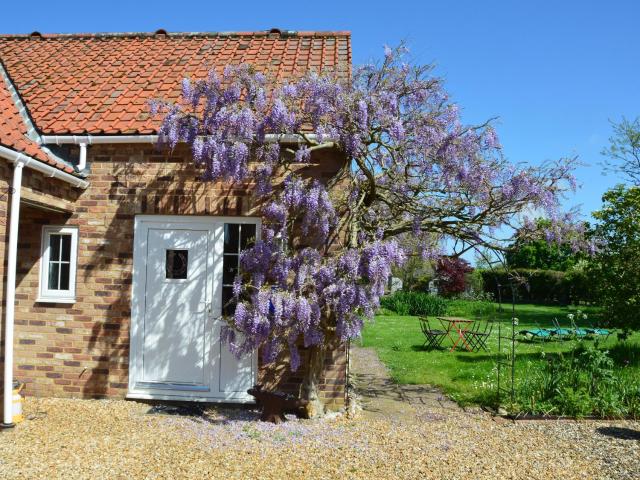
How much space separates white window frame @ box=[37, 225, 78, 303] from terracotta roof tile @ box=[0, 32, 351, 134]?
1379mm

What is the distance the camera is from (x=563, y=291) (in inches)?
1156

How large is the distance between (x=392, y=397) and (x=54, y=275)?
17.1 feet

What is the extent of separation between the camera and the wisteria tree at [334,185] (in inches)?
252

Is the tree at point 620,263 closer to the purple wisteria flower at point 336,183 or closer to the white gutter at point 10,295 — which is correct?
the purple wisteria flower at point 336,183

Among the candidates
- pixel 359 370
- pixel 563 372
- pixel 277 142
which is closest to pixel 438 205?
pixel 277 142

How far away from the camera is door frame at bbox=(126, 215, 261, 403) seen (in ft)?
24.0

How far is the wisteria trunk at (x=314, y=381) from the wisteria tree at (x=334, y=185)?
0.02m

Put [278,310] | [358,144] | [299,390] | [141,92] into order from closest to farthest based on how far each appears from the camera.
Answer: [278,310]
[358,144]
[299,390]
[141,92]

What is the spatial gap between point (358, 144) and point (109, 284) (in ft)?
12.7

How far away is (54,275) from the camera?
7.74m

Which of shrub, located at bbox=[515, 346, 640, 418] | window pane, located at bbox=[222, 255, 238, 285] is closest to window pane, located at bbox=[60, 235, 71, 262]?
window pane, located at bbox=[222, 255, 238, 285]

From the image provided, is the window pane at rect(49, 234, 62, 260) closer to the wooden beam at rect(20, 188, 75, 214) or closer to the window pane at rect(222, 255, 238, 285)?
the wooden beam at rect(20, 188, 75, 214)

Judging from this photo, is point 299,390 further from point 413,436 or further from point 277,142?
point 277,142

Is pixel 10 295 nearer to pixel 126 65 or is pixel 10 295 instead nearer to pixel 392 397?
pixel 126 65
